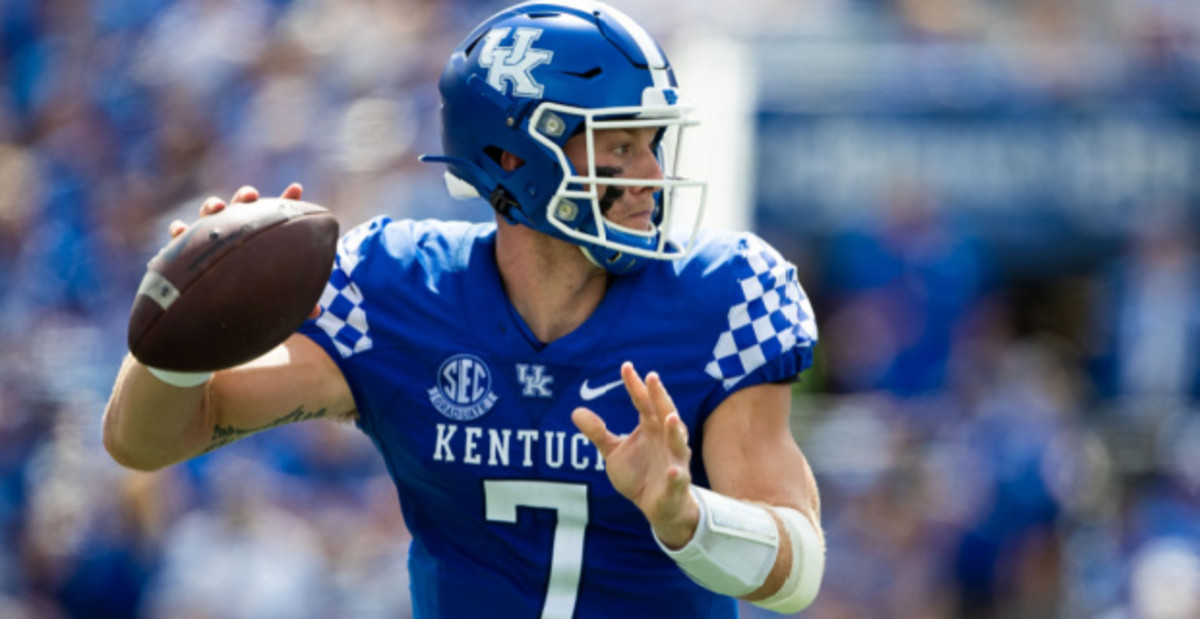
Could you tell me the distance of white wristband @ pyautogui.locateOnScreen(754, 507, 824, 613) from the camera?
117 inches

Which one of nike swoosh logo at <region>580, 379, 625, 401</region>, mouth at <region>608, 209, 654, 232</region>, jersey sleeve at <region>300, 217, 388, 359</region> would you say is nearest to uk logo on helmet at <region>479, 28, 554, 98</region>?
mouth at <region>608, 209, 654, 232</region>

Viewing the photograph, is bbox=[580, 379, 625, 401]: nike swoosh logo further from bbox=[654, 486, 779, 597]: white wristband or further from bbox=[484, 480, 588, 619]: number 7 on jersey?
bbox=[654, 486, 779, 597]: white wristband

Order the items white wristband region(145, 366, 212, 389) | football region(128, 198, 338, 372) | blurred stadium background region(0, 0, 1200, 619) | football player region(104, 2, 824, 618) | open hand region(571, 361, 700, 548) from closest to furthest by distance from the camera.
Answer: open hand region(571, 361, 700, 548) < football region(128, 198, 338, 372) < white wristband region(145, 366, 212, 389) < football player region(104, 2, 824, 618) < blurred stadium background region(0, 0, 1200, 619)

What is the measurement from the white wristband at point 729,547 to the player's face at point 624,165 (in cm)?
57

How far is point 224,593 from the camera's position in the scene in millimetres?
6840

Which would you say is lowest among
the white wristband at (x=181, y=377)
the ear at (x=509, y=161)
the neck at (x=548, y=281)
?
the white wristband at (x=181, y=377)

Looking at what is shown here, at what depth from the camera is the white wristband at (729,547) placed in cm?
281

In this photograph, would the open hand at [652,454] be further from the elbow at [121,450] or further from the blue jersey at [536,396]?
the elbow at [121,450]

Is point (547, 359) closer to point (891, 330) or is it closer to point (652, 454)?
point (652, 454)

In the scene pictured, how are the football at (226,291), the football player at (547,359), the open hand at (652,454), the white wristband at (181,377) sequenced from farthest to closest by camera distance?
the football player at (547,359), the white wristband at (181,377), the football at (226,291), the open hand at (652,454)

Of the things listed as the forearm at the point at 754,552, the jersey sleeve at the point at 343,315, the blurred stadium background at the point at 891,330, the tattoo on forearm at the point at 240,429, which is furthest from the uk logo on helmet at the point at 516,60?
the blurred stadium background at the point at 891,330

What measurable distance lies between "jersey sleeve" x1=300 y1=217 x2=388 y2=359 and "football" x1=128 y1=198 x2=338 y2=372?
0.84 ft

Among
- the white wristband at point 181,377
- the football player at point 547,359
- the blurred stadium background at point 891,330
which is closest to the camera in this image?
the white wristband at point 181,377

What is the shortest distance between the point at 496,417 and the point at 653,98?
0.60 m
